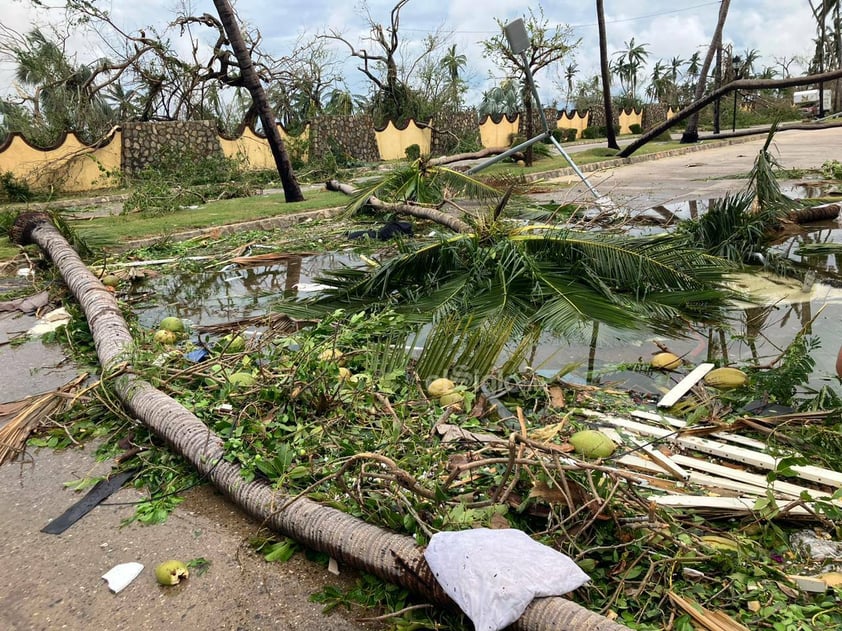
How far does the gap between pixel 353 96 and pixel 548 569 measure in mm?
34081

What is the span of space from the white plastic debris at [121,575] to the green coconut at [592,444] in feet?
5.53

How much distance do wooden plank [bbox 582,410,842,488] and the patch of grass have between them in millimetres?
7168

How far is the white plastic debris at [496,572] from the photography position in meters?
1.61

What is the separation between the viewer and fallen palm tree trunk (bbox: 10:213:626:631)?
1.62m

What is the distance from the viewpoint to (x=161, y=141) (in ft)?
61.2

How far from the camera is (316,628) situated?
184cm

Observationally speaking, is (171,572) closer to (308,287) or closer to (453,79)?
(308,287)

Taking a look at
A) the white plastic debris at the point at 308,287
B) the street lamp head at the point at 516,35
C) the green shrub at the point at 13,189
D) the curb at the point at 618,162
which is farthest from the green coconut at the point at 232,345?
the green shrub at the point at 13,189

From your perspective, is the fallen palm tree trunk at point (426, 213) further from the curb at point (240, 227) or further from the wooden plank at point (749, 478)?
the wooden plank at point (749, 478)

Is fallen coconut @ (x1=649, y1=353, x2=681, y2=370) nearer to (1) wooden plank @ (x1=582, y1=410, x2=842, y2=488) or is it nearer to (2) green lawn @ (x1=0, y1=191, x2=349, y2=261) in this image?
(1) wooden plank @ (x1=582, y1=410, x2=842, y2=488)

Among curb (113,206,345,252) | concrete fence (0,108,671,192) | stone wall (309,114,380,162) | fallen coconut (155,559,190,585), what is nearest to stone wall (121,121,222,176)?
concrete fence (0,108,671,192)

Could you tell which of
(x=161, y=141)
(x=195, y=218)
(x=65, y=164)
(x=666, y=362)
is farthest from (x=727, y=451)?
(x=161, y=141)

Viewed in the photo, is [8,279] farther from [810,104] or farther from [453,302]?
[810,104]

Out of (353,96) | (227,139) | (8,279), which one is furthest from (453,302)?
(353,96)
